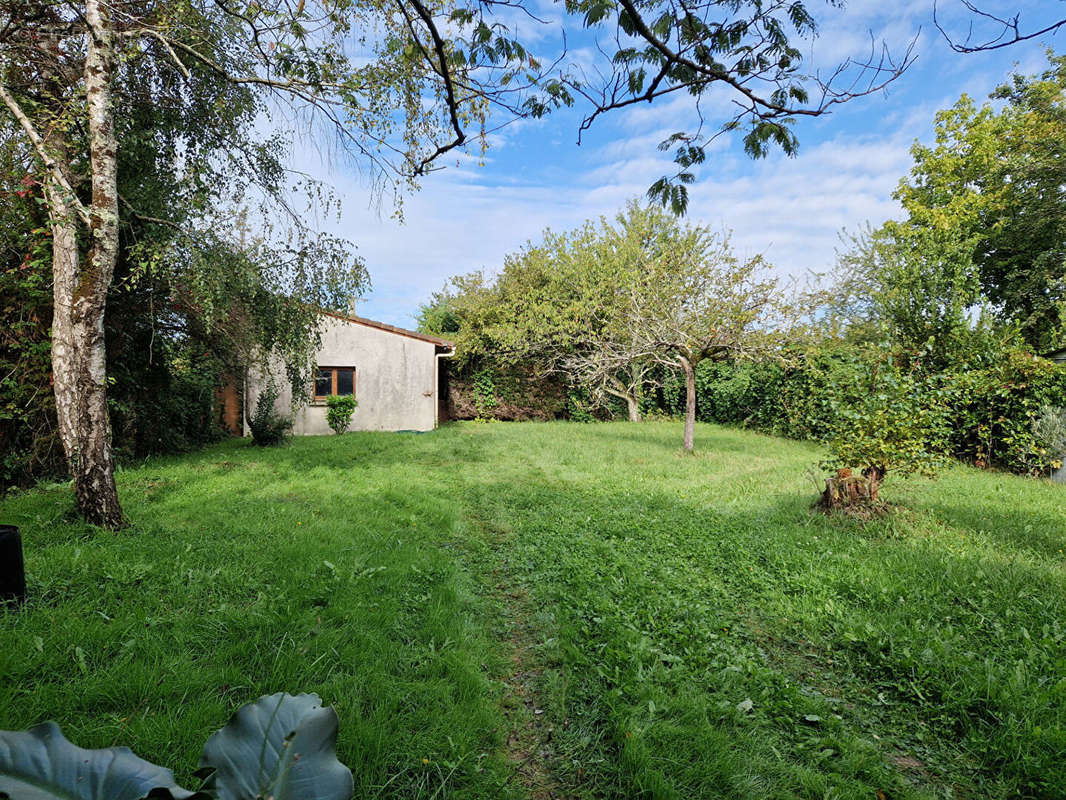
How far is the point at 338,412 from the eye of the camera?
550 inches

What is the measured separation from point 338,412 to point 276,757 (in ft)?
46.7

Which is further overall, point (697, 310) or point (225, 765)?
point (697, 310)

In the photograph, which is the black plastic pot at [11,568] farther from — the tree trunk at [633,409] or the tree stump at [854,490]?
the tree trunk at [633,409]

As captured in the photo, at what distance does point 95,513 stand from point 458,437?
9.52m

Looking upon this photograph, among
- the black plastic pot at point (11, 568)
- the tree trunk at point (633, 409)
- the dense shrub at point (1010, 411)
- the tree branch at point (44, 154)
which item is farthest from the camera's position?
the tree trunk at point (633, 409)

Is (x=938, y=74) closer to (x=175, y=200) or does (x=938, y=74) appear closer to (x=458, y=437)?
(x=175, y=200)

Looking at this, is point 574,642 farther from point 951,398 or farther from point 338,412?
point 338,412

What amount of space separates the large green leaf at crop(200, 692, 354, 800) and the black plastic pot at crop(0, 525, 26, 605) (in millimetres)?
3379

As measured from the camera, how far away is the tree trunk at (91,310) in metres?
4.54

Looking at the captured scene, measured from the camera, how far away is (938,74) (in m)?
2.77

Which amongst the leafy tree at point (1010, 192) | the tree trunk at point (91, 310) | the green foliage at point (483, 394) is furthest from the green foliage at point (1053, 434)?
the green foliage at point (483, 394)

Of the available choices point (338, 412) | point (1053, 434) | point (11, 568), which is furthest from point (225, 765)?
point (338, 412)

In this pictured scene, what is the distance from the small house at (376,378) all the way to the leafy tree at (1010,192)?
14.2m

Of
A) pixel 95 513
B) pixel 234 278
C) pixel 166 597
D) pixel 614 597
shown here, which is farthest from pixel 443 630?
A: pixel 234 278
